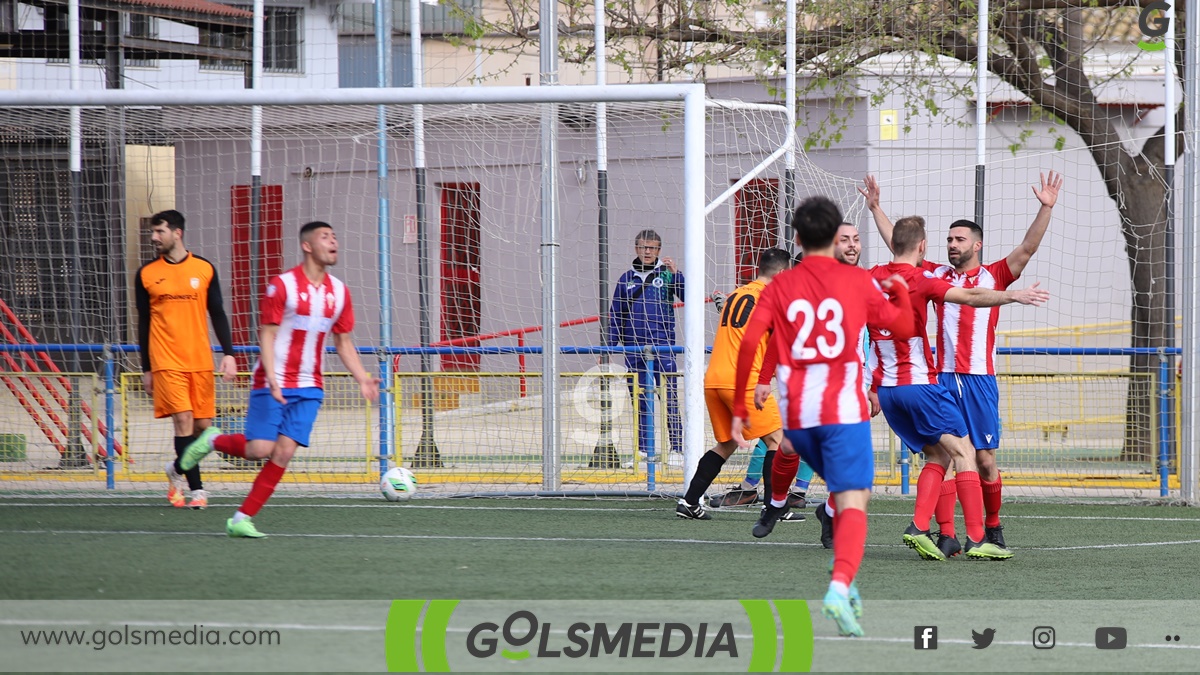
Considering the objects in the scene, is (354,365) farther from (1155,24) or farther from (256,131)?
(1155,24)

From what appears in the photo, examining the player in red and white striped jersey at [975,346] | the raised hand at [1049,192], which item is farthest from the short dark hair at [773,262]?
the raised hand at [1049,192]

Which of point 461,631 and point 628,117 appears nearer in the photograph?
point 461,631

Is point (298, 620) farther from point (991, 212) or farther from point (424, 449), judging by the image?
point (991, 212)

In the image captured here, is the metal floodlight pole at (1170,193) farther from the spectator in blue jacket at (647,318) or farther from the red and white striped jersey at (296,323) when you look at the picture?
the red and white striped jersey at (296,323)

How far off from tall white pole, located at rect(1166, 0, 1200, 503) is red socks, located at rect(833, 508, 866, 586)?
6.40 m

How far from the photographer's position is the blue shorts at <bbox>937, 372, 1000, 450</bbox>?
7.58m

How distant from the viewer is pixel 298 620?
509 centimetres

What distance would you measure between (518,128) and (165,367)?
4729 millimetres

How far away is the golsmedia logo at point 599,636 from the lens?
456cm

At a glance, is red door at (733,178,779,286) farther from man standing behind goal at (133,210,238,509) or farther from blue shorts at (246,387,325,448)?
blue shorts at (246,387,325,448)

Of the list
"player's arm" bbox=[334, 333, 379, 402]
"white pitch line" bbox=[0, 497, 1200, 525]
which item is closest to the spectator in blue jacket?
"white pitch line" bbox=[0, 497, 1200, 525]

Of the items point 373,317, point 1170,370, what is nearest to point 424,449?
point 373,317

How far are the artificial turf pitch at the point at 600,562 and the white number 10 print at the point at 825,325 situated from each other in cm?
112

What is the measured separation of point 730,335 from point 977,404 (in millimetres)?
1845
